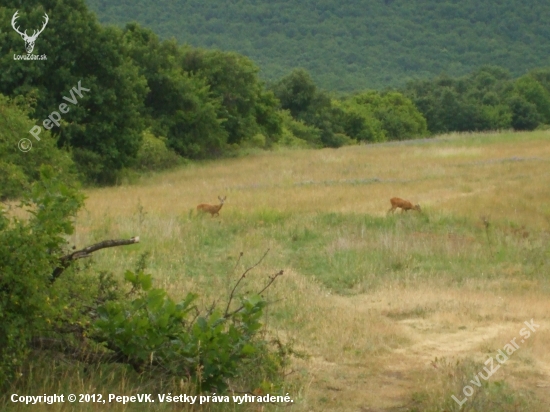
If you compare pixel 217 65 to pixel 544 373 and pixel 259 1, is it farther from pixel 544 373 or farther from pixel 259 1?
pixel 259 1

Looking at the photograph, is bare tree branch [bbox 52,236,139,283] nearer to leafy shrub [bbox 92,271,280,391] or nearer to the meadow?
leafy shrub [bbox 92,271,280,391]

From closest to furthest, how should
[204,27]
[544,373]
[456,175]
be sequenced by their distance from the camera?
1. [544,373]
2. [456,175]
3. [204,27]

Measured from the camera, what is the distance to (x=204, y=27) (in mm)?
136500

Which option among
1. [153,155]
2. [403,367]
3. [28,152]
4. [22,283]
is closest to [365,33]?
[153,155]

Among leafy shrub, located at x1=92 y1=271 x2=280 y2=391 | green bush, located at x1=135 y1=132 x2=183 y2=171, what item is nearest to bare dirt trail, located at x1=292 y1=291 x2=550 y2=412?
leafy shrub, located at x1=92 y1=271 x2=280 y2=391

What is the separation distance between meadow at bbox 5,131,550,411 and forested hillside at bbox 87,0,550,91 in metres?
96.6

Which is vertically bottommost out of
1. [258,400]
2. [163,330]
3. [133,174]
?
[133,174]

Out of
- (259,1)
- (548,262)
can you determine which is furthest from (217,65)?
(259,1)

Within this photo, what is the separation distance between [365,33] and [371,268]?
476ft

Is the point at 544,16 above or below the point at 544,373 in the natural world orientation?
below

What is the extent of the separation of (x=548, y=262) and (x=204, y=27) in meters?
128

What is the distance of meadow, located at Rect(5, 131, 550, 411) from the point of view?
6.77 meters

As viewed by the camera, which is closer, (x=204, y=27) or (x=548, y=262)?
(x=548, y=262)

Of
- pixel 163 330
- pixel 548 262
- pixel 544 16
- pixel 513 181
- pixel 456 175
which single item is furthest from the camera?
pixel 544 16
